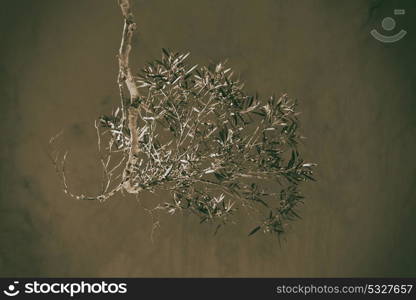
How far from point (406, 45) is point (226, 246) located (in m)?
2.14

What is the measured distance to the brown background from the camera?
4.82 meters

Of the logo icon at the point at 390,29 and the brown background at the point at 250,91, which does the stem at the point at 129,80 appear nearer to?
the brown background at the point at 250,91

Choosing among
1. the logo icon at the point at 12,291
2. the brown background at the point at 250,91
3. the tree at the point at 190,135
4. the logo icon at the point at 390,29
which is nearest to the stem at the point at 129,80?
the tree at the point at 190,135

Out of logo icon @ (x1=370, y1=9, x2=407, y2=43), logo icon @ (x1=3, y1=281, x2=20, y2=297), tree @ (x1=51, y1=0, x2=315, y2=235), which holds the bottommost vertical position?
logo icon @ (x1=3, y1=281, x2=20, y2=297)

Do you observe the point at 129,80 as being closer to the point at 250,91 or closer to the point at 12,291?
the point at 250,91

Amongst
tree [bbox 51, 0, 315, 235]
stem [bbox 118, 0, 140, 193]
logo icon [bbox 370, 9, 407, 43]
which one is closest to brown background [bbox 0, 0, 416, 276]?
logo icon [bbox 370, 9, 407, 43]

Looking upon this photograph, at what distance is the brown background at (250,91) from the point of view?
4824 mm

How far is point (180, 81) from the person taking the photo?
13.8 ft

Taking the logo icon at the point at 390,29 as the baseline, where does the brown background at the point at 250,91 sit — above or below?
below

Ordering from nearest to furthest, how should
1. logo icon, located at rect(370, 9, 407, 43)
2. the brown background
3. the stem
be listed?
1. the stem
2. the brown background
3. logo icon, located at rect(370, 9, 407, 43)

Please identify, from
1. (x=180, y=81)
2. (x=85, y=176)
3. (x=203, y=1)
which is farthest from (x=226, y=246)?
(x=203, y=1)

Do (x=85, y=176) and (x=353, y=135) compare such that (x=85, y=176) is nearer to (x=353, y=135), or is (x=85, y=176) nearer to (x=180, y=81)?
(x=180, y=81)

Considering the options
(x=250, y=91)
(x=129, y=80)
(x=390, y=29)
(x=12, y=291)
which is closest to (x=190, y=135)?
(x=129, y=80)

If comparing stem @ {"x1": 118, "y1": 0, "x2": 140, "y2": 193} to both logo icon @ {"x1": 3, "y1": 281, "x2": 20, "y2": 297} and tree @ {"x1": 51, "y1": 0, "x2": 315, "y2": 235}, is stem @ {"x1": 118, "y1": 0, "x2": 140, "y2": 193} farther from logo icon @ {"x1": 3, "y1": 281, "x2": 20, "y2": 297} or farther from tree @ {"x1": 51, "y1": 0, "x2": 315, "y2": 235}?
logo icon @ {"x1": 3, "y1": 281, "x2": 20, "y2": 297}
